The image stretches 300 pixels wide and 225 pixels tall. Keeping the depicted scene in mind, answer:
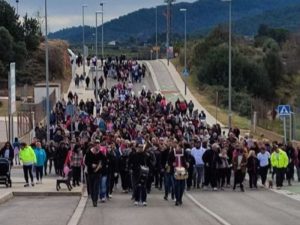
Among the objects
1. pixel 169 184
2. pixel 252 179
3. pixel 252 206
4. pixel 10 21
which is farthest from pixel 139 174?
pixel 10 21

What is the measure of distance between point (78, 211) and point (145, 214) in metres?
1.85

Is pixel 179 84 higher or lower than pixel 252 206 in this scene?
higher

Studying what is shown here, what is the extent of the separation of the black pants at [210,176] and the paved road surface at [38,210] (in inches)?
229

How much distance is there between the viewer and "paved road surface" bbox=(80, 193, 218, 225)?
21.4m

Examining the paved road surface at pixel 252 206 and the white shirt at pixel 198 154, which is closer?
the paved road surface at pixel 252 206

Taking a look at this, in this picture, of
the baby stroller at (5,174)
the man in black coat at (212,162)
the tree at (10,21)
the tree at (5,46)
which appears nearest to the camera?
the baby stroller at (5,174)

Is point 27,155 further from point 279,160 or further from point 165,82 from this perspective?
point 165,82

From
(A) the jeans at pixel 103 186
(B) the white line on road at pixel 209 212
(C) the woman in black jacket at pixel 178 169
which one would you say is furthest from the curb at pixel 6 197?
(B) the white line on road at pixel 209 212

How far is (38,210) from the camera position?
24766 millimetres

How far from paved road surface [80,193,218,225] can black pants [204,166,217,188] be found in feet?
14.4

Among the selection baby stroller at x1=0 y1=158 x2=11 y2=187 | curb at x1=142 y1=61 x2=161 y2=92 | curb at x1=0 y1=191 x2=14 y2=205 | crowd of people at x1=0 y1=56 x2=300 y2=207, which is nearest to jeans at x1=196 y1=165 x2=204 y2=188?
crowd of people at x1=0 y1=56 x2=300 y2=207

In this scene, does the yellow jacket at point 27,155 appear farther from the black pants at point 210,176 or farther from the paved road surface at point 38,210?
the black pants at point 210,176

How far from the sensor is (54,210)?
24625mm

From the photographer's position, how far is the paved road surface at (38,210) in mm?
21680
